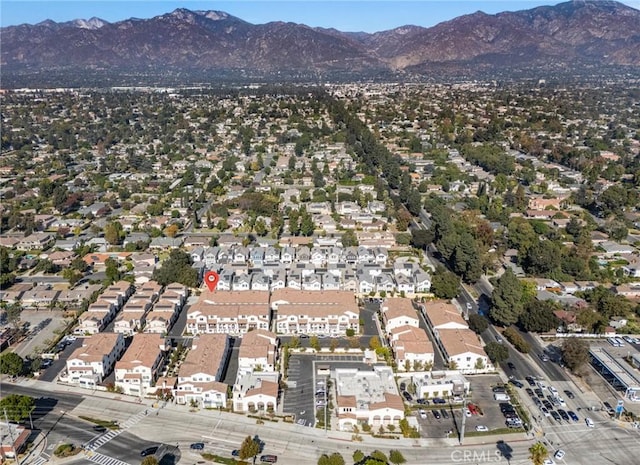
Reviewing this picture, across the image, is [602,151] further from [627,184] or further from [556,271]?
[556,271]

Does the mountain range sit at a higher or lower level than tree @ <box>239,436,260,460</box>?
higher

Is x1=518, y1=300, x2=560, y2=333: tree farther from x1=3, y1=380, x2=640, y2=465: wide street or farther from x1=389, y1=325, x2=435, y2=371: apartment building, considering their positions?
x1=3, y1=380, x2=640, y2=465: wide street

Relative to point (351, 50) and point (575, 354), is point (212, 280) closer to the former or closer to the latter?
point (575, 354)

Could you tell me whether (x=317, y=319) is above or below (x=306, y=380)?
above

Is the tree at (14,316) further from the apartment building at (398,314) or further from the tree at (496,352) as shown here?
the tree at (496,352)

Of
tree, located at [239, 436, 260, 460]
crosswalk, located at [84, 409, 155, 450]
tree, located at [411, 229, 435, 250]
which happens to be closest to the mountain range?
tree, located at [411, 229, 435, 250]

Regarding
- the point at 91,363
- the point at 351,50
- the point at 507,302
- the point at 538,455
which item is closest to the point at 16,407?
the point at 91,363

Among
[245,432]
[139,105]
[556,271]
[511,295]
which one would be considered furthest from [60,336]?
[139,105]
